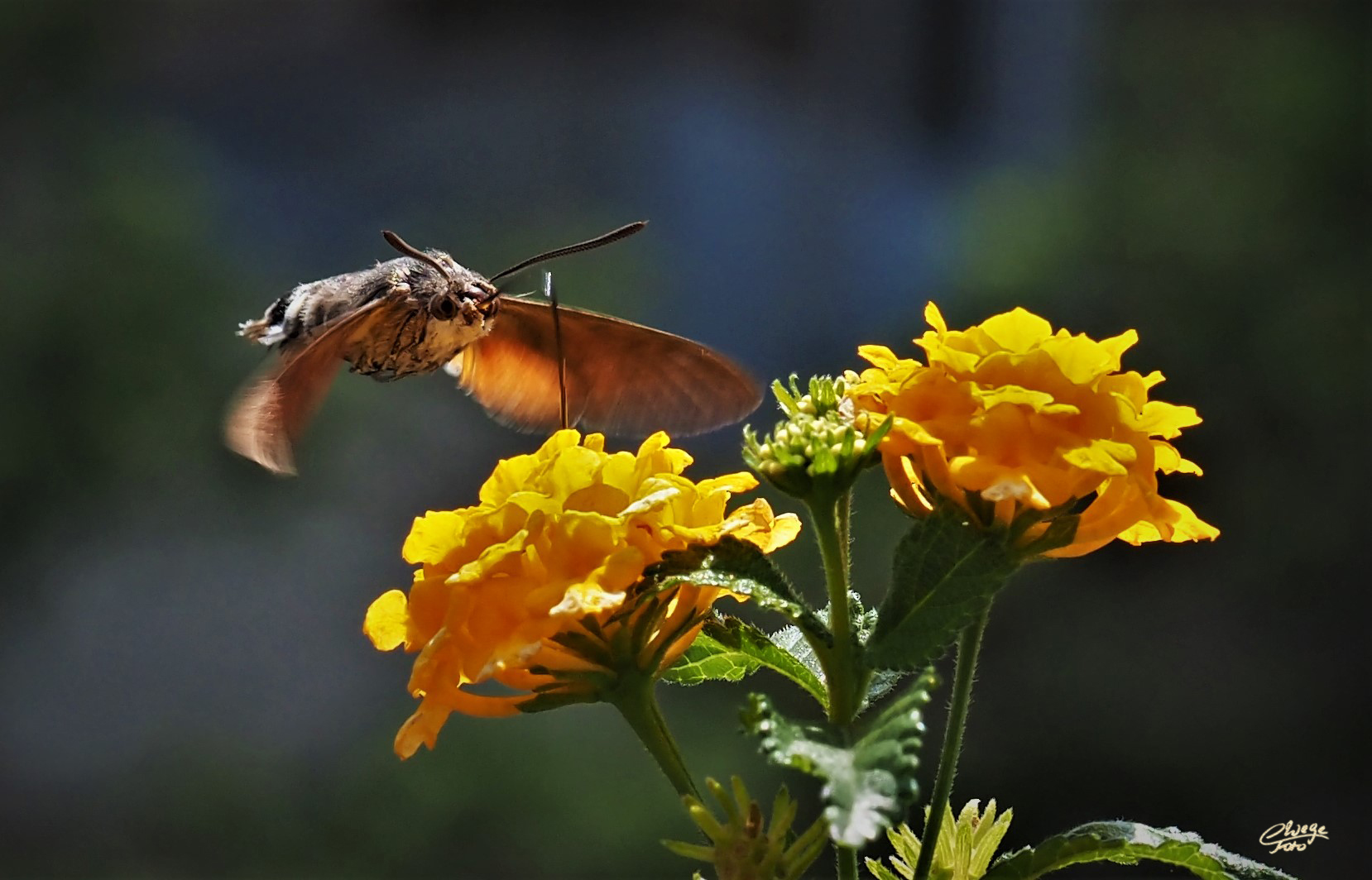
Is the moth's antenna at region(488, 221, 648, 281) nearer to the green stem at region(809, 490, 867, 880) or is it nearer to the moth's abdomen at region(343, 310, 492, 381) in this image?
the moth's abdomen at region(343, 310, 492, 381)

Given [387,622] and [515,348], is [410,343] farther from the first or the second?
[387,622]

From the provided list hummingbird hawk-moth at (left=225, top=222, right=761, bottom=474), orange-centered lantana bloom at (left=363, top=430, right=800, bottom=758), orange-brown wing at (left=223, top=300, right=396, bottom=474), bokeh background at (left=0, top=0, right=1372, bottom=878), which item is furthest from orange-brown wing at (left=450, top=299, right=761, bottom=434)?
bokeh background at (left=0, top=0, right=1372, bottom=878)

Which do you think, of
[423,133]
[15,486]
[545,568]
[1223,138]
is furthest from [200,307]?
[545,568]

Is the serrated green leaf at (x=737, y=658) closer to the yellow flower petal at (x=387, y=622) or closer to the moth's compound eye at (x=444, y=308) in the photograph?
the yellow flower petal at (x=387, y=622)

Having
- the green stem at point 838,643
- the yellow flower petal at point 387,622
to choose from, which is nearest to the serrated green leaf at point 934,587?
the green stem at point 838,643

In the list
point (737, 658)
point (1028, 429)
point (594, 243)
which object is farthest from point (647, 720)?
point (594, 243)

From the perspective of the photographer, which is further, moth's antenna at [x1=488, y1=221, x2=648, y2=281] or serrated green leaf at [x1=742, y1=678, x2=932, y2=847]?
moth's antenna at [x1=488, y1=221, x2=648, y2=281]
